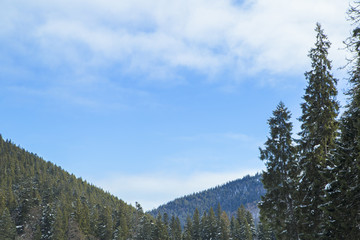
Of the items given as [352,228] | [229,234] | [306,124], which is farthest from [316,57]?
[229,234]

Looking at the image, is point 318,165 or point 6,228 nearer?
point 318,165

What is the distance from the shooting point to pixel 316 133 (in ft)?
73.3

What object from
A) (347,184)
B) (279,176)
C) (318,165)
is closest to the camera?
(347,184)

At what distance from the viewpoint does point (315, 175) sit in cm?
2117

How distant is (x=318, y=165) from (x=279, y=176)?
8508 mm

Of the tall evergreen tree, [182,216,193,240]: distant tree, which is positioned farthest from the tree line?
[182,216,193,240]: distant tree

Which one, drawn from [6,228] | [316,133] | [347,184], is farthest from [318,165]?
[6,228]

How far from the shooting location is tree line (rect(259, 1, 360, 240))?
1476cm

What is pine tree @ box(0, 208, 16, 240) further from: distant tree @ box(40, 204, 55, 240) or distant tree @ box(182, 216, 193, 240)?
distant tree @ box(182, 216, 193, 240)

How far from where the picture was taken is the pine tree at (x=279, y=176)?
27688mm

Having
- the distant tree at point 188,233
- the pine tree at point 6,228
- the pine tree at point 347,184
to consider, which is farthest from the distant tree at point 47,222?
the pine tree at point 347,184

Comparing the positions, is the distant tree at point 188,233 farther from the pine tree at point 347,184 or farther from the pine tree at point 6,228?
the pine tree at point 347,184

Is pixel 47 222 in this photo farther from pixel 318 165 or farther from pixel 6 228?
pixel 318 165

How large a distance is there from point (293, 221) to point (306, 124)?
27.3 ft
